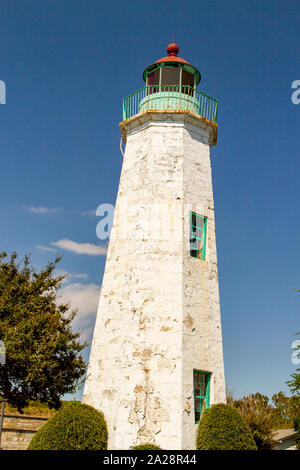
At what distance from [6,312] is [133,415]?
6.08 m

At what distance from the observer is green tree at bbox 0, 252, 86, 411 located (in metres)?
14.9

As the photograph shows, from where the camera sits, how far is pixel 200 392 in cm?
1342

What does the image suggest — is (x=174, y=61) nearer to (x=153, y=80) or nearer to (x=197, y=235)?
(x=153, y=80)

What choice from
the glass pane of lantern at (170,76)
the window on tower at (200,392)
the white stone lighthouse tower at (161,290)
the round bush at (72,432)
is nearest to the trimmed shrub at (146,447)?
the white stone lighthouse tower at (161,290)

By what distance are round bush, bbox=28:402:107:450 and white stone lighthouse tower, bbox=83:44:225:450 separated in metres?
0.43

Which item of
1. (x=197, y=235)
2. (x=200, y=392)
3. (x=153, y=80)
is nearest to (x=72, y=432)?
(x=200, y=392)

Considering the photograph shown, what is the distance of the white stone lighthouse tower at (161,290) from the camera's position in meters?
12.6

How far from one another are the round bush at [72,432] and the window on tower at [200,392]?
109 inches

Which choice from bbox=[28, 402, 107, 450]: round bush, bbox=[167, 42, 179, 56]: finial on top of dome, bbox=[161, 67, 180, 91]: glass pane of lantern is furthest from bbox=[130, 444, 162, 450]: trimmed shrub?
bbox=[167, 42, 179, 56]: finial on top of dome

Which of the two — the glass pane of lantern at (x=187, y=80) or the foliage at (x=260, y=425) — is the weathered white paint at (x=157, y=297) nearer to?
the glass pane of lantern at (x=187, y=80)

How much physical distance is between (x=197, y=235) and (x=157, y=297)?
2.85 metres
